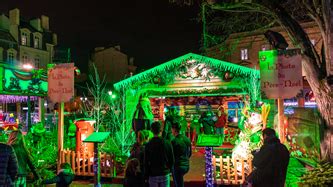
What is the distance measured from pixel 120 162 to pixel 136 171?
418 centimetres

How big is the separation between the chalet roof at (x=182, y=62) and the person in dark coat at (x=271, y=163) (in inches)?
324

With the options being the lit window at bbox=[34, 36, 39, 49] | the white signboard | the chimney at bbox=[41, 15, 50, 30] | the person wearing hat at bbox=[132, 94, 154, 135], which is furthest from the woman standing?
the chimney at bbox=[41, 15, 50, 30]

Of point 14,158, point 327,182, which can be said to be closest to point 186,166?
point 327,182

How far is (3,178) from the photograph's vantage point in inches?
177

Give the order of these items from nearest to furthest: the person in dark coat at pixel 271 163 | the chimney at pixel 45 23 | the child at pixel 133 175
A: the person in dark coat at pixel 271 163 → the child at pixel 133 175 → the chimney at pixel 45 23

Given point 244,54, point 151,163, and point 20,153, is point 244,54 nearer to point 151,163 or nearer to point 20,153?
point 151,163

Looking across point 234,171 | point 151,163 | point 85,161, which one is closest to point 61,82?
point 85,161

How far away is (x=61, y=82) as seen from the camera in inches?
293

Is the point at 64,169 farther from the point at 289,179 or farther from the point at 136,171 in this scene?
the point at 289,179

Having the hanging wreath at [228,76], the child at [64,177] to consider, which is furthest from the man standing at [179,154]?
the hanging wreath at [228,76]

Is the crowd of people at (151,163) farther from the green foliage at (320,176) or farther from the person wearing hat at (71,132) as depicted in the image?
the person wearing hat at (71,132)

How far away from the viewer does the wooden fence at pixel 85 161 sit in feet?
28.1

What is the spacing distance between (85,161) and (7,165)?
4639mm

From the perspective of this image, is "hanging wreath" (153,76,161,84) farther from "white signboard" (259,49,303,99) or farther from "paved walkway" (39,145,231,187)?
"white signboard" (259,49,303,99)
